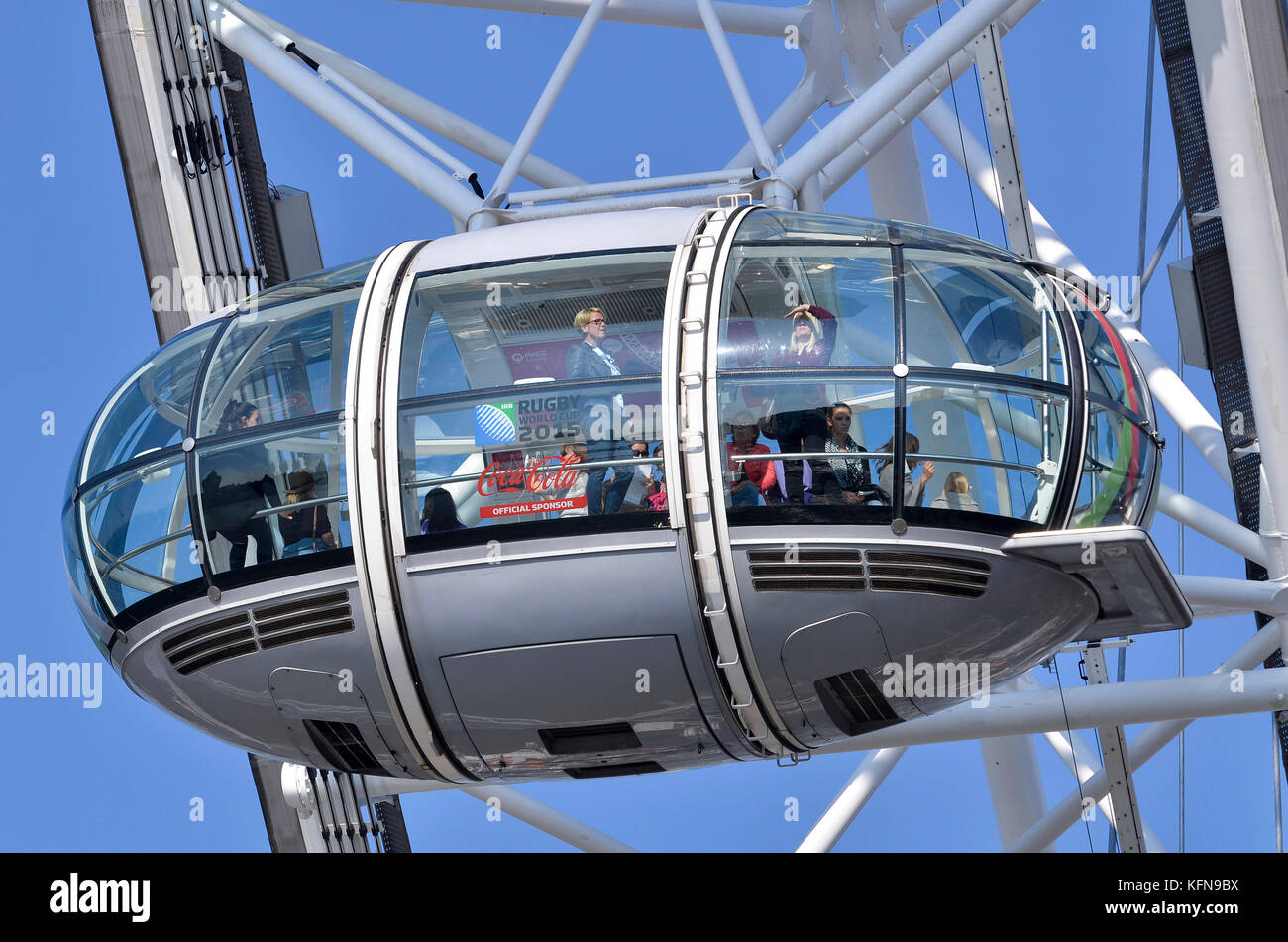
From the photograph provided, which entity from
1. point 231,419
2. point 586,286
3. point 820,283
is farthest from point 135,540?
point 820,283

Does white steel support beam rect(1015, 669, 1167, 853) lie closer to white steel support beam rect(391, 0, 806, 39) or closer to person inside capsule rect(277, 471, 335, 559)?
white steel support beam rect(391, 0, 806, 39)

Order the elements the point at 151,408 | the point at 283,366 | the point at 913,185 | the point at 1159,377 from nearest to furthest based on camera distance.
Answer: the point at 283,366 < the point at 151,408 < the point at 1159,377 < the point at 913,185

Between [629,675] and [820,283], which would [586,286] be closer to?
[820,283]

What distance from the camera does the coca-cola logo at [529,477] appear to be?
12.8 m

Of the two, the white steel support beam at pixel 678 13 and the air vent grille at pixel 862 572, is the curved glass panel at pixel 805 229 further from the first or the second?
the white steel support beam at pixel 678 13

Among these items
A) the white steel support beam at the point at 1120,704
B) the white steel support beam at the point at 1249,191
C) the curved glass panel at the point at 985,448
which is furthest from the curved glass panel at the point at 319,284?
the white steel support beam at the point at 1249,191

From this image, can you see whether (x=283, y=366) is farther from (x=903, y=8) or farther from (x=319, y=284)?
(x=903, y=8)

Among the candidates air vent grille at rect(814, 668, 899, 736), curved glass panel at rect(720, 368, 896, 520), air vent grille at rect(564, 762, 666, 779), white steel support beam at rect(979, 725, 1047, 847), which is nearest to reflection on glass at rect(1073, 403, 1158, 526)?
curved glass panel at rect(720, 368, 896, 520)

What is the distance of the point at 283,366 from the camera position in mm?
13766

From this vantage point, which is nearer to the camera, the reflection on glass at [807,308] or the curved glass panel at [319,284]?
the reflection on glass at [807,308]

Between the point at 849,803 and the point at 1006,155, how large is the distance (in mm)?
7131

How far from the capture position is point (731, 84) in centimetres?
1753

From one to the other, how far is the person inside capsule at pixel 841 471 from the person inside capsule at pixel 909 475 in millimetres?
85

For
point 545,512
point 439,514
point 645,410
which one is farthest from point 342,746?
point 645,410
